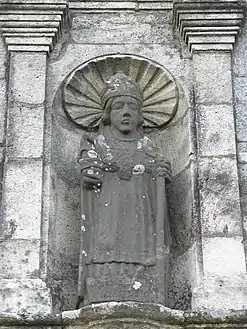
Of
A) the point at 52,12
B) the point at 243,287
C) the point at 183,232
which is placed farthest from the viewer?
the point at 52,12

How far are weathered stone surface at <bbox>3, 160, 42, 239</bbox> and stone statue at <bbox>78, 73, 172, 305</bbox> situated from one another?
335mm

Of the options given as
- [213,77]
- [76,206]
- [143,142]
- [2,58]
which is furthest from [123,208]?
[2,58]

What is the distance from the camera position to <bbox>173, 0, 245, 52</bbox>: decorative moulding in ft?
27.7

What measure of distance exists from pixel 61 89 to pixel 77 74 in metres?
0.18

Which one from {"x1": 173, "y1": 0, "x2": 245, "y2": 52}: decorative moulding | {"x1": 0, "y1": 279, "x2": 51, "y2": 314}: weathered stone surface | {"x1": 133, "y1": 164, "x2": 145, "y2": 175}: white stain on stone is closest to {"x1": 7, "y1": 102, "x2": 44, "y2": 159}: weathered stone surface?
{"x1": 133, "y1": 164, "x2": 145, "y2": 175}: white stain on stone

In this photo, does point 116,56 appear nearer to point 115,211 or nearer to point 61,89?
point 61,89

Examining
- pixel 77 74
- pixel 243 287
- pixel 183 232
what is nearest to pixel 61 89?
pixel 77 74

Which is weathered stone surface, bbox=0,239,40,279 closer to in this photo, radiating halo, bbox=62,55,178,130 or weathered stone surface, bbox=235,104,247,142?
radiating halo, bbox=62,55,178,130

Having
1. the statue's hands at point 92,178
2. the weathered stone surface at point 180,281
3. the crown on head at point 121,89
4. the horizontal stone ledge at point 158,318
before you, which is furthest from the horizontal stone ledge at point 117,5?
the horizontal stone ledge at point 158,318

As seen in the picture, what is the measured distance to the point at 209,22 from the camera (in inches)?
333

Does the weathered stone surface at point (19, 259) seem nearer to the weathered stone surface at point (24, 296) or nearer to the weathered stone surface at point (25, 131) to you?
the weathered stone surface at point (24, 296)

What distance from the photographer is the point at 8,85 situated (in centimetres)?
830

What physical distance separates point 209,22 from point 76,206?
1813 millimetres

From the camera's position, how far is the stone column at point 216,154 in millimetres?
7430
